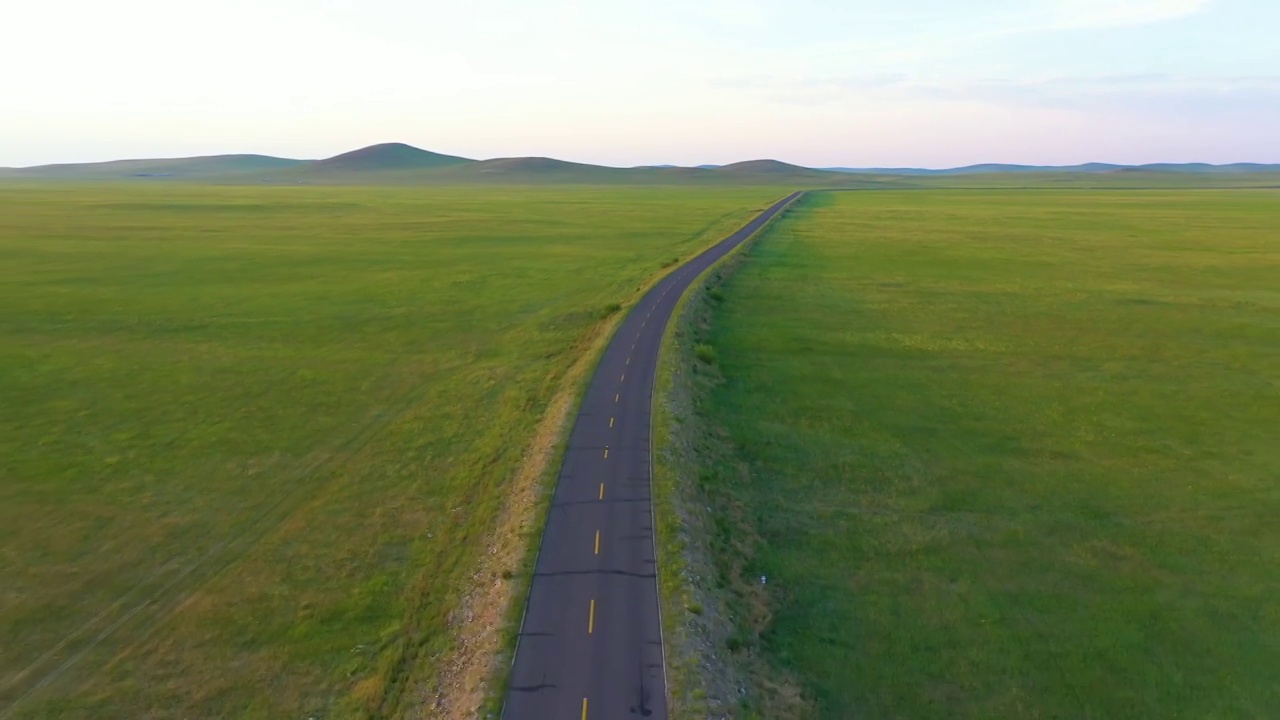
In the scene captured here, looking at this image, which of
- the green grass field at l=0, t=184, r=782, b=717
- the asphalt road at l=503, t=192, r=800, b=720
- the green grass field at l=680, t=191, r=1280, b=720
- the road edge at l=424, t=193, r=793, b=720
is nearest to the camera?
the asphalt road at l=503, t=192, r=800, b=720

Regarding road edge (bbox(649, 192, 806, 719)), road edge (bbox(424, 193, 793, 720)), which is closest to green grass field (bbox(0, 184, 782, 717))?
road edge (bbox(424, 193, 793, 720))

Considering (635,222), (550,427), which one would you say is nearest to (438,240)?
(635,222)

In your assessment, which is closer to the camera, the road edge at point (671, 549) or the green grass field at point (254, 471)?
the road edge at point (671, 549)

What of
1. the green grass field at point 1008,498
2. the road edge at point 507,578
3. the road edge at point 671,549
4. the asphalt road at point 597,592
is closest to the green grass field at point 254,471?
the road edge at point 507,578

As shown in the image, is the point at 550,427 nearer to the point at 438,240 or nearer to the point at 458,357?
the point at 458,357

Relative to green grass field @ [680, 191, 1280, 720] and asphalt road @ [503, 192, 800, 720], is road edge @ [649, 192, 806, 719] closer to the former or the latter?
asphalt road @ [503, 192, 800, 720]

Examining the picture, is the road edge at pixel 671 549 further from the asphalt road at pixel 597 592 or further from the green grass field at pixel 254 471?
the green grass field at pixel 254 471

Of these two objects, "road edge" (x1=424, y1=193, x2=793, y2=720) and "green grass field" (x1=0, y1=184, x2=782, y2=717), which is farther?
"green grass field" (x1=0, y1=184, x2=782, y2=717)
